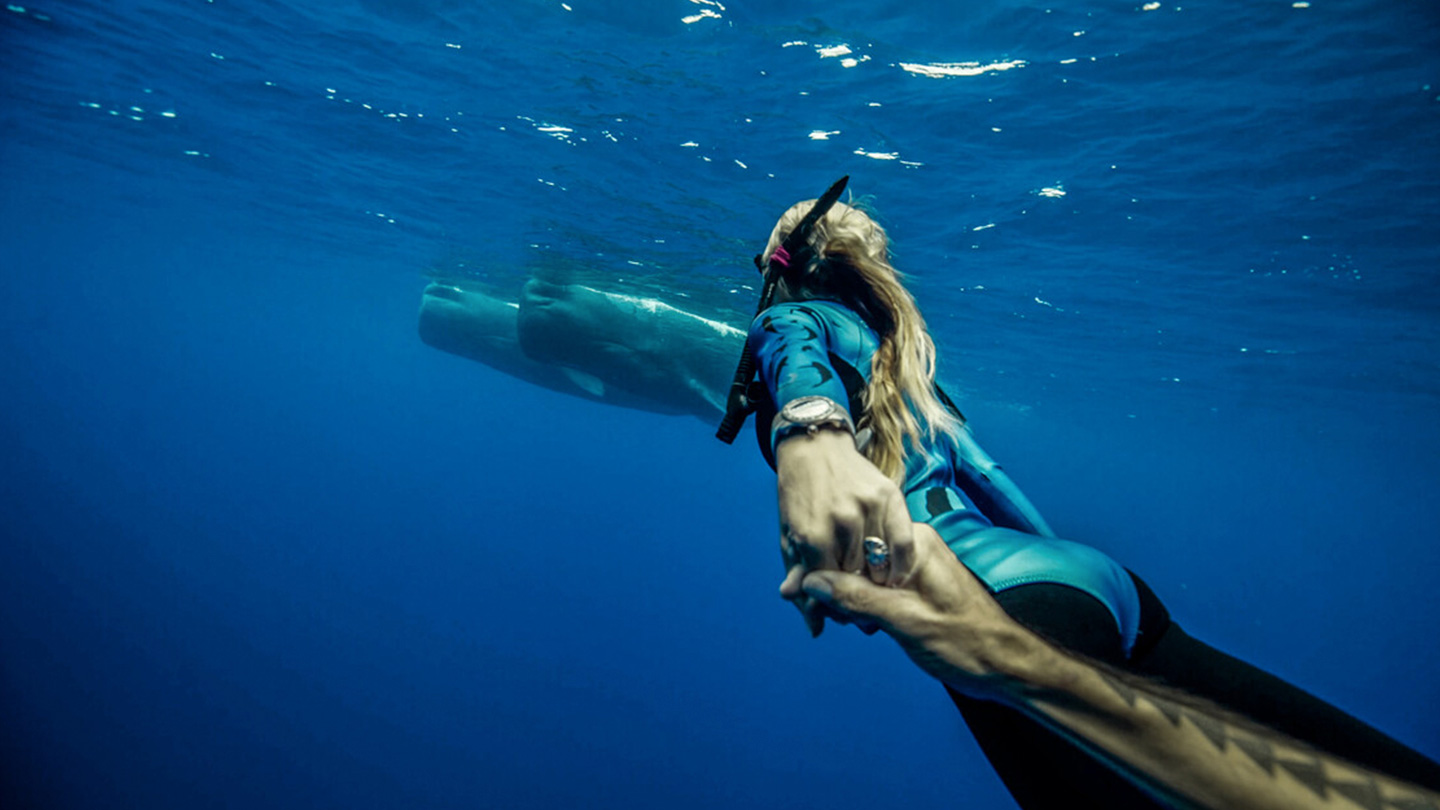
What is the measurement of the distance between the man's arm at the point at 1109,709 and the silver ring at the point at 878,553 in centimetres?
4

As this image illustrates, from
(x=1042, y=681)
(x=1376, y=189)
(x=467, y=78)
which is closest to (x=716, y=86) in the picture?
(x=467, y=78)

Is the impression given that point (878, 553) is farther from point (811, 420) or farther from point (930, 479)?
point (930, 479)

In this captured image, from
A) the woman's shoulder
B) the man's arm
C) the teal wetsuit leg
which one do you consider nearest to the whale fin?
the woman's shoulder

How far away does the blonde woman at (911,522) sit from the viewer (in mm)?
1203

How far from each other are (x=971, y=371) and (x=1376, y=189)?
19.4 metres

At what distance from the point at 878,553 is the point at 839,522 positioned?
9 cm

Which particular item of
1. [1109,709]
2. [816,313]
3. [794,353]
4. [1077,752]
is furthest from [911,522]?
[816,313]

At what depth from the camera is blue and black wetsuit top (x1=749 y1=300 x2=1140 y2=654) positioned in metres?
1.62

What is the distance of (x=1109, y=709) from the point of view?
1020 mm

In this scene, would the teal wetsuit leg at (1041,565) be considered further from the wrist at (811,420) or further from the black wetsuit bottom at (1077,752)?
the wrist at (811,420)

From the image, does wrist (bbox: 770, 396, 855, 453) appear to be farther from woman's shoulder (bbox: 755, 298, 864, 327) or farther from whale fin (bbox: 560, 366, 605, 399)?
whale fin (bbox: 560, 366, 605, 399)

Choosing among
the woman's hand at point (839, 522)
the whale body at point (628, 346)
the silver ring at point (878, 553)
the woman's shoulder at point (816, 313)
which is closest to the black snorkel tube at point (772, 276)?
the woman's shoulder at point (816, 313)

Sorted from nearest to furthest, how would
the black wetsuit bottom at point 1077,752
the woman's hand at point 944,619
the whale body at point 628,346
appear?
1. the woman's hand at point 944,619
2. the black wetsuit bottom at point 1077,752
3. the whale body at point 628,346

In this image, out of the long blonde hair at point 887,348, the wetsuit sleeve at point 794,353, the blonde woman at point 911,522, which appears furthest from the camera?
the long blonde hair at point 887,348
